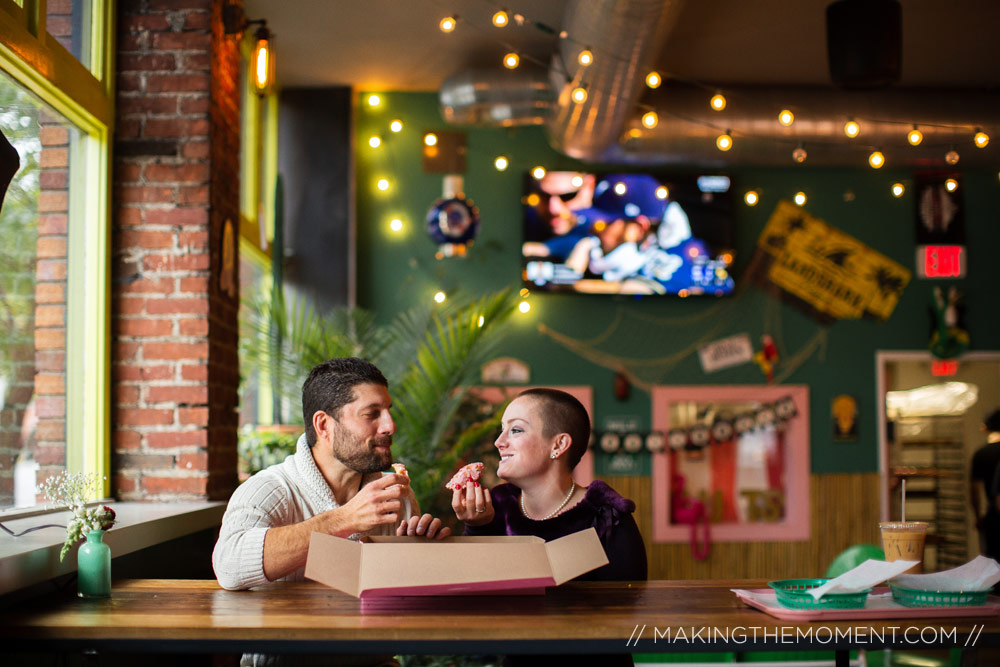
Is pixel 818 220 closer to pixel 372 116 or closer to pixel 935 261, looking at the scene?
pixel 935 261

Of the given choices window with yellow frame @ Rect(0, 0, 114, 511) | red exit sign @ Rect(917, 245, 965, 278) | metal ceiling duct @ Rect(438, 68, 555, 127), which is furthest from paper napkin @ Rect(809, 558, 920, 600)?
red exit sign @ Rect(917, 245, 965, 278)

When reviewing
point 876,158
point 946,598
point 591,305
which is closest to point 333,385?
point 946,598

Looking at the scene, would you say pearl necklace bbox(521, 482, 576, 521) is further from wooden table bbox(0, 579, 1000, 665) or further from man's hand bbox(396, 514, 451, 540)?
wooden table bbox(0, 579, 1000, 665)

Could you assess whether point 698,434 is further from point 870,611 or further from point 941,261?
point 870,611

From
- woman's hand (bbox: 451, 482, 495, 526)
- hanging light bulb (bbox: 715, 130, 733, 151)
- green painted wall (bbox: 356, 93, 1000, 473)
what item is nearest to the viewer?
woman's hand (bbox: 451, 482, 495, 526)

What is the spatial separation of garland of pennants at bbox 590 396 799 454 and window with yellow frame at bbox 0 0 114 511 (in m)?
3.38

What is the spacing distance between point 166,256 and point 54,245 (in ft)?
1.43

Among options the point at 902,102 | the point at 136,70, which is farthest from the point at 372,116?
the point at 902,102

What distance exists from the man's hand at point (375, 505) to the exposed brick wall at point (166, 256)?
1.53 metres

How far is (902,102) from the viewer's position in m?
5.41

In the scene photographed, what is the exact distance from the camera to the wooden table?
1.68 metres

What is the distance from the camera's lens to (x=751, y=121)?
533cm

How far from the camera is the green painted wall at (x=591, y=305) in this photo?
19.8 ft

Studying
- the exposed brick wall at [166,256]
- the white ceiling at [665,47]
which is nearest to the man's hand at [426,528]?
the exposed brick wall at [166,256]
